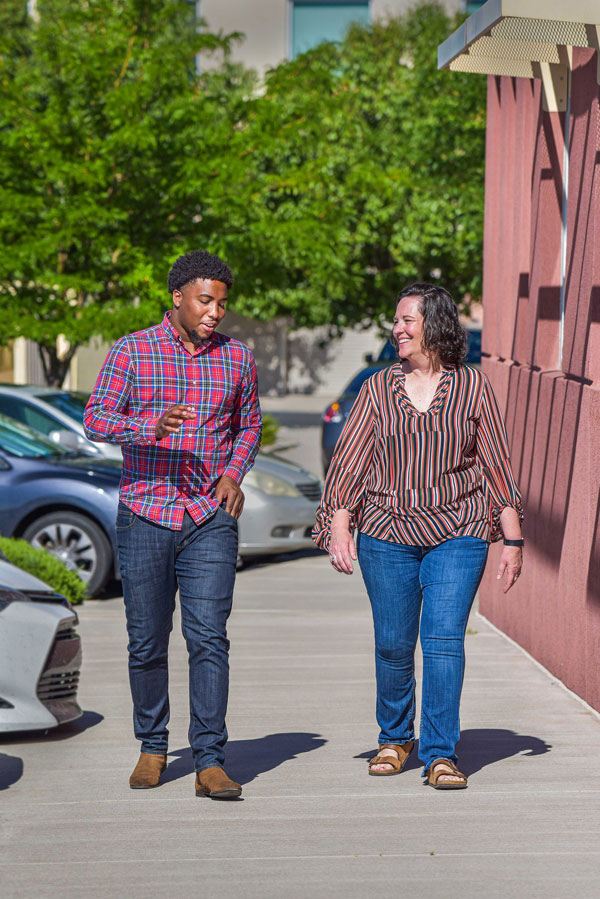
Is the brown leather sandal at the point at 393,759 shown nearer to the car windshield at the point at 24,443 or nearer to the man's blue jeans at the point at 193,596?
the man's blue jeans at the point at 193,596

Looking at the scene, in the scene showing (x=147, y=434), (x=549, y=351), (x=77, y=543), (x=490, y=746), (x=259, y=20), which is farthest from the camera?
(x=259, y=20)

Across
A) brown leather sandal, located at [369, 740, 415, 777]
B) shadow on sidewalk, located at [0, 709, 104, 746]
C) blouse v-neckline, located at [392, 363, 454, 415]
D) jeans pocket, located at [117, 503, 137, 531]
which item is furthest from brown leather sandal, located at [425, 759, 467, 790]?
shadow on sidewalk, located at [0, 709, 104, 746]

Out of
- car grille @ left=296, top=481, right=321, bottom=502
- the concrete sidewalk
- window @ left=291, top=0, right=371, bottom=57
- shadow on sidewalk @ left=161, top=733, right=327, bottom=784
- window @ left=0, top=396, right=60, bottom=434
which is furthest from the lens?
window @ left=291, top=0, right=371, bottom=57

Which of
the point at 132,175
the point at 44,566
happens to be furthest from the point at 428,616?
the point at 132,175

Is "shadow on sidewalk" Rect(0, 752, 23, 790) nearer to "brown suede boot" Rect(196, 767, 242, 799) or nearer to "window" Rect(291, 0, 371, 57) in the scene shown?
"brown suede boot" Rect(196, 767, 242, 799)

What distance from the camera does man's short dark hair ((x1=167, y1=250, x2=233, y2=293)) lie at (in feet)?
17.2

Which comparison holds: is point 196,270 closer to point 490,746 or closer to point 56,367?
point 490,746

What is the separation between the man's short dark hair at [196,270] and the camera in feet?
17.2

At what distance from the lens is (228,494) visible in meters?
5.17

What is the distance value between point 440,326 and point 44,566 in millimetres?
4785

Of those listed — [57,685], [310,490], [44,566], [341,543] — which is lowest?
[310,490]

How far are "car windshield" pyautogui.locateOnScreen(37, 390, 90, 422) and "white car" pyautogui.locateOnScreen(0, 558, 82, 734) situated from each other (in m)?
6.48

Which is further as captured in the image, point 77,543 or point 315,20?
point 315,20

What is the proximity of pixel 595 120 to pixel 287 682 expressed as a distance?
124 inches
